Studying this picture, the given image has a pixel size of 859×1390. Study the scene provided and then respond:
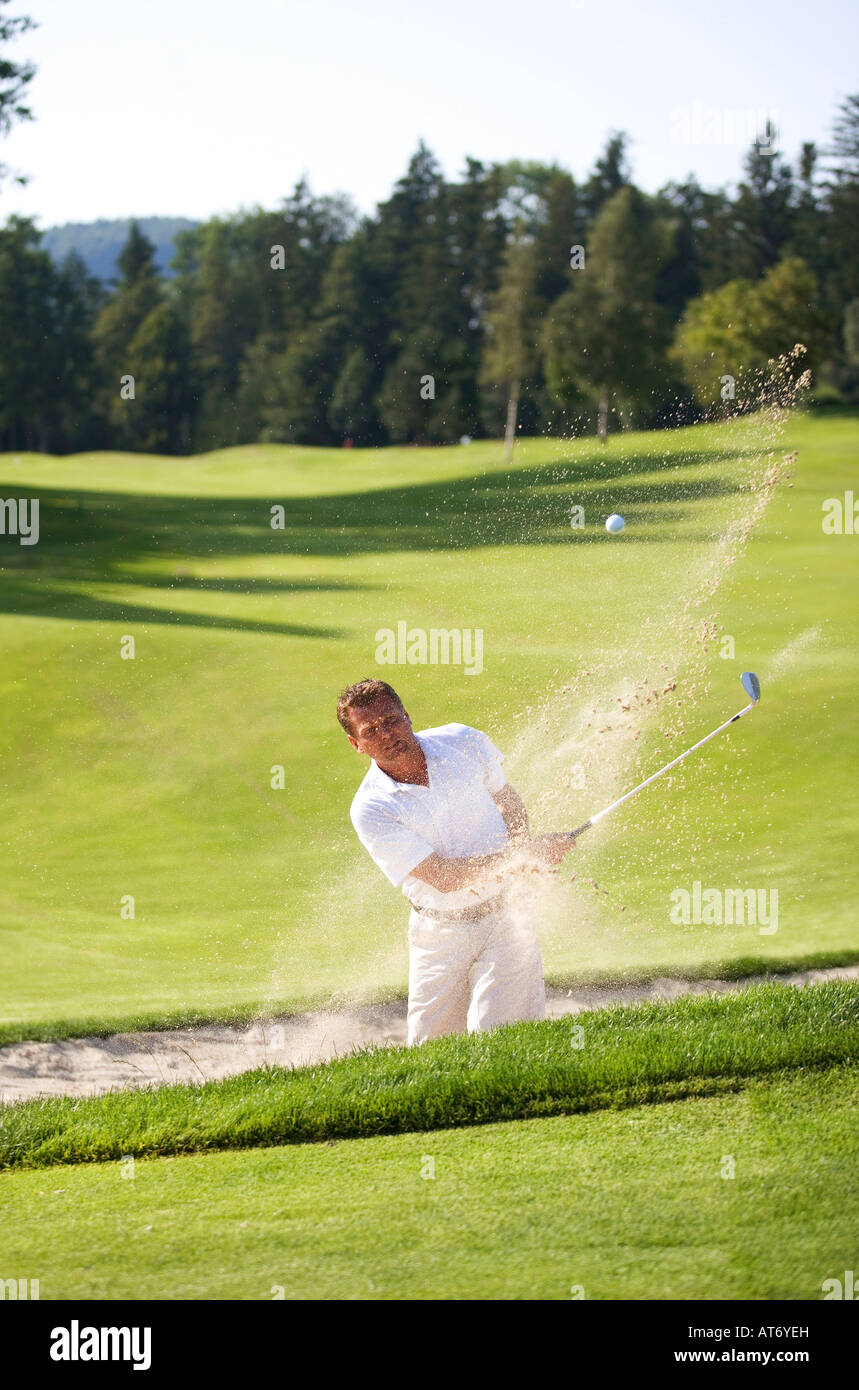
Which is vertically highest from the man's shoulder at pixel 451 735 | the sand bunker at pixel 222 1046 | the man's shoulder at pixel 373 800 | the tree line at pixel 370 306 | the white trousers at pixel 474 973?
the tree line at pixel 370 306

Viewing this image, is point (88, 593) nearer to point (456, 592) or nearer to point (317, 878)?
point (456, 592)

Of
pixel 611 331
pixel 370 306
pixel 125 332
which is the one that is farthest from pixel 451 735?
pixel 125 332

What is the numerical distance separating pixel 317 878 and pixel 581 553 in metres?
7.91

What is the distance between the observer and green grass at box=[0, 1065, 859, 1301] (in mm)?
3875

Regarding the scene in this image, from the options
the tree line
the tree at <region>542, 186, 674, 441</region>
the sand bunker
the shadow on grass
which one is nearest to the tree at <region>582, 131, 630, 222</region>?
the tree line

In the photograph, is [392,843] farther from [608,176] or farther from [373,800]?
[608,176]

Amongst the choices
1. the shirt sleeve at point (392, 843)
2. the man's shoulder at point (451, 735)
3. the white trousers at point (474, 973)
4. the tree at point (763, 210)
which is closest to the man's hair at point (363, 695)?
the man's shoulder at point (451, 735)

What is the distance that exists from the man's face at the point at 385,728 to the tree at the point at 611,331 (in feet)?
90.1

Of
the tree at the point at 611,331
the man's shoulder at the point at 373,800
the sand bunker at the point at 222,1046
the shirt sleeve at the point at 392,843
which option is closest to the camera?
the shirt sleeve at the point at 392,843

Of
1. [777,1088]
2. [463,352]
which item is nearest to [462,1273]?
[777,1088]

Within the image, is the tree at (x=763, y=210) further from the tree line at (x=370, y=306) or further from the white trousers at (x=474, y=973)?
the white trousers at (x=474, y=973)

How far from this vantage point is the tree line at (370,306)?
56.0 m

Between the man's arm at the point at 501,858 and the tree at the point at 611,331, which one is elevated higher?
the tree at the point at 611,331
